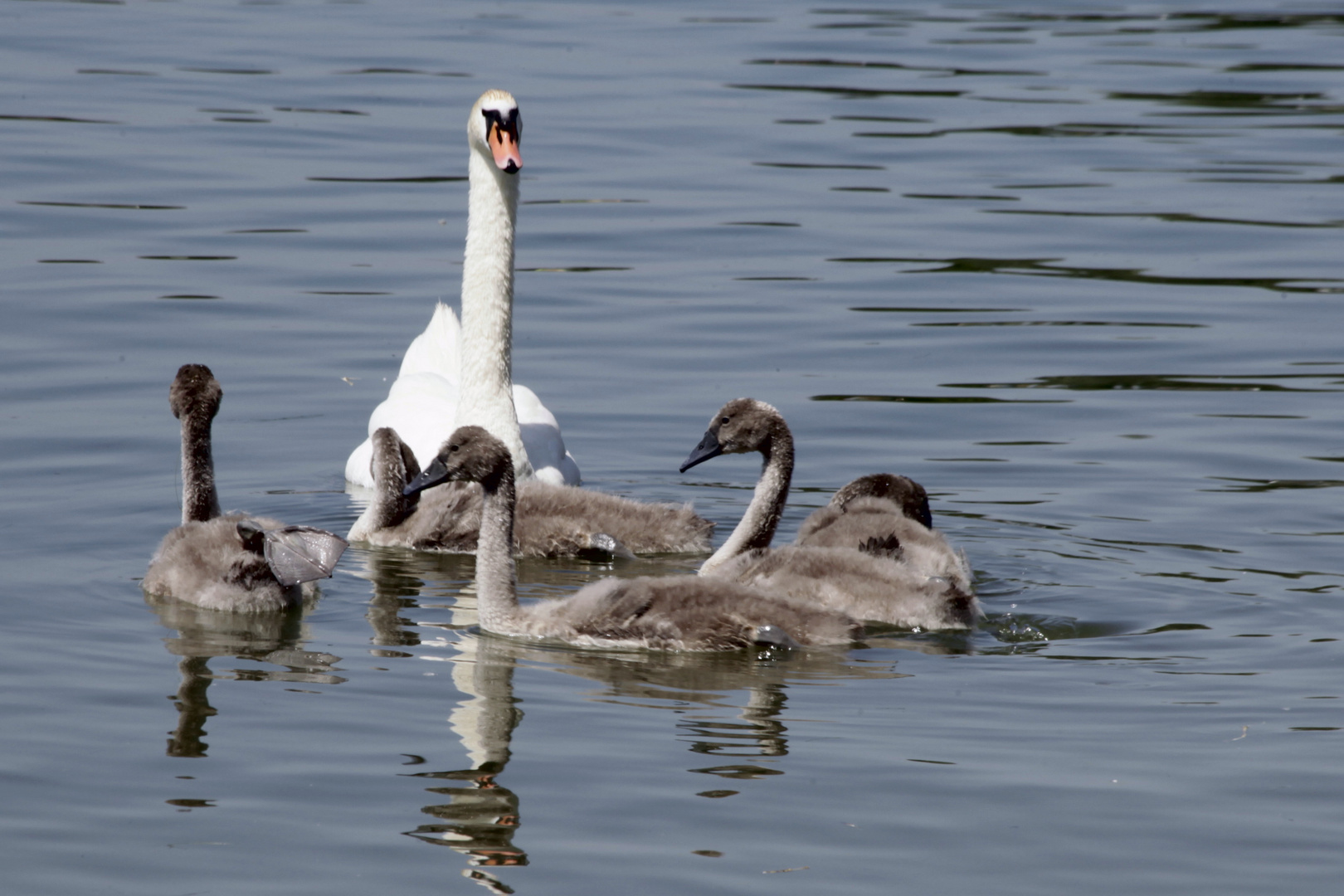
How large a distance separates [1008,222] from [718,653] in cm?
1144

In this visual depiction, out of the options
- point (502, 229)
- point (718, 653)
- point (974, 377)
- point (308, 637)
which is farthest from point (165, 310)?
point (718, 653)

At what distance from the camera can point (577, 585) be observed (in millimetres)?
9844

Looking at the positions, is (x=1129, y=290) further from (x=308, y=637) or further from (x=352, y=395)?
(x=308, y=637)

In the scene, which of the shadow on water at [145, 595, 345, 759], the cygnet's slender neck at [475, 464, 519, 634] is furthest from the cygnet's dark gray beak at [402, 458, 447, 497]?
the shadow on water at [145, 595, 345, 759]

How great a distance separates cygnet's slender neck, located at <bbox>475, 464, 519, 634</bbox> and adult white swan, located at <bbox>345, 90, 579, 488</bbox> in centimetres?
215

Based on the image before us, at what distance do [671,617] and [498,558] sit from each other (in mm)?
883

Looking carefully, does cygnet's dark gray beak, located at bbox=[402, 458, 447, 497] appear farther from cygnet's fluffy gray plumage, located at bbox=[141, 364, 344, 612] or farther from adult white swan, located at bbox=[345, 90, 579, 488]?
adult white swan, located at bbox=[345, 90, 579, 488]

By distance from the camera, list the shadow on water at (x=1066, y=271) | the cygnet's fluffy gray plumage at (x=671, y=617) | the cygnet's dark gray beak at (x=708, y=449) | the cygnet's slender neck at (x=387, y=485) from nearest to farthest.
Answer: the cygnet's fluffy gray plumage at (x=671, y=617)
the cygnet's dark gray beak at (x=708, y=449)
the cygnet's slender neck at (x=387, y=485)
the shadow on water at (x=1066, y=271)

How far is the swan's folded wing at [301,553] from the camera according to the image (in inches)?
332

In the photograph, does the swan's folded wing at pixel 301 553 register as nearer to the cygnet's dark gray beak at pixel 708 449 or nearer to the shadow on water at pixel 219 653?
the shadow on water at pixel 219 653

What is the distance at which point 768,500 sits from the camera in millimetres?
9750

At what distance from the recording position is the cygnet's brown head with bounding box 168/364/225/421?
9586 mm

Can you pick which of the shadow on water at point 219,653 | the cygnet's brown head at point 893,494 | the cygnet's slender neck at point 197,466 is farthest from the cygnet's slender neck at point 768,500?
the cygnet's slender neck at point 197,466

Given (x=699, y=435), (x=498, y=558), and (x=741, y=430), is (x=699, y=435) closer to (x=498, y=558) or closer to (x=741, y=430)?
(x=741, y=430)
